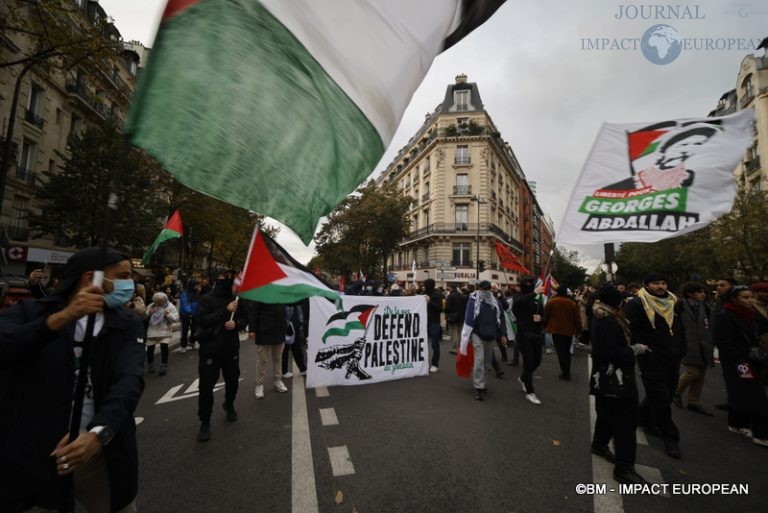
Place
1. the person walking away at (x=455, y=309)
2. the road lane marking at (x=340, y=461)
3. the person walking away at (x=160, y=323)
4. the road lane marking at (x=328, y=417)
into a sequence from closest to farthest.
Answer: the road lane marking at (x=340, y=461) → the road lane marking at (x=328, y=417) → the person walking away at (x=160, y=323) → the person walking away at (x=455, y=309)

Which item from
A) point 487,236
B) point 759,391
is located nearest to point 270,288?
point 759,391

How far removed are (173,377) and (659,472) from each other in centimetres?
744

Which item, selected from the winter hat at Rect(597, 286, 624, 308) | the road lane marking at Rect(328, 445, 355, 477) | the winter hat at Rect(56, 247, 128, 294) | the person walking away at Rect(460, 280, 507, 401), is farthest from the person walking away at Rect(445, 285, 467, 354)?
the winter hat at Rect(56, 247, 128, 294)

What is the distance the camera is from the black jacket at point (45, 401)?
1.56 meters

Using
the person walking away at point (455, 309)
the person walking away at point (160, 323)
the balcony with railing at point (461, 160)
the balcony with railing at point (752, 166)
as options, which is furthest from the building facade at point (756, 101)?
the person walking away at point (160, 323)

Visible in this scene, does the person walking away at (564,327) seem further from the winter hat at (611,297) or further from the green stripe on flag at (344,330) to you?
the green stripe on flag at (344,330)

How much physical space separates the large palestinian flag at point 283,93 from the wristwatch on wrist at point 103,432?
1263mm

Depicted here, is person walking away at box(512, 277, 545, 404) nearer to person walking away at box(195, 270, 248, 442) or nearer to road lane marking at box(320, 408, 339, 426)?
road lane marking at box(320, 408, 339, 426)

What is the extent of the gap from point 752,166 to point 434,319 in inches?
1351

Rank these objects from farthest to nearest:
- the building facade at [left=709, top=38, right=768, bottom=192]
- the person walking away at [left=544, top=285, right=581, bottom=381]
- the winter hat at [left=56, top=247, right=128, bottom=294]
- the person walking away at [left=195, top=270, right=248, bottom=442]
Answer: the building facade at [left=709, top=38, right=768, bottom=192] → the person walking away at [left=544, top=285, right=581, bottom=381] → the person walking away at [left=195, top=270, right=248, bottom=442] → the winter hat at [left=56, top=247, right=128, bottom=294]

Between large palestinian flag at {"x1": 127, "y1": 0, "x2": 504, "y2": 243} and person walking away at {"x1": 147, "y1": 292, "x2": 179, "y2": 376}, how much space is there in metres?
6.42

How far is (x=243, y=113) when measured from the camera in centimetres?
142

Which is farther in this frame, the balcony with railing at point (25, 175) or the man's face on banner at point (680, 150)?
the balcony with railing at point (25, 175)

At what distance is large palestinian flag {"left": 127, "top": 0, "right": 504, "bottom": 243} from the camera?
134 cm
